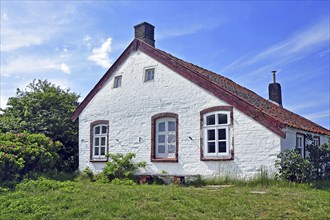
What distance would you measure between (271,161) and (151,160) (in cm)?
535

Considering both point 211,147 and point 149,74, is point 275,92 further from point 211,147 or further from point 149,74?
point 211,147

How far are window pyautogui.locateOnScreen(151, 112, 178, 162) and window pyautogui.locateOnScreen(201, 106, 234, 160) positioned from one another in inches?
55.1

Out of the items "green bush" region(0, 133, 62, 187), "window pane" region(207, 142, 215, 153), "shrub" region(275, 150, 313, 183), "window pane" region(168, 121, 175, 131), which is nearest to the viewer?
"shrub" region(275, 150, 313, 183)

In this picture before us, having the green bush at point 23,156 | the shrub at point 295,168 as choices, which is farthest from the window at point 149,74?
the shrub at point 295,168

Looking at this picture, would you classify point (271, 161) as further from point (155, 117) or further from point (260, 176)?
point (155, 117)

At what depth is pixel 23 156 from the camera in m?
13.0

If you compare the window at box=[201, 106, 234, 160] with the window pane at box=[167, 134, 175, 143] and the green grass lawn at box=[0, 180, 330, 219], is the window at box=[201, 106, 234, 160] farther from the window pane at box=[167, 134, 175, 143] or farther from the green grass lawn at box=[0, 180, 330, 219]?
the green grass lawn at box=[0, 180, 330, 219]

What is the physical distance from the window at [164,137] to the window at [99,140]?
307 cm

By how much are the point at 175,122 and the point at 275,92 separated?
976 cm

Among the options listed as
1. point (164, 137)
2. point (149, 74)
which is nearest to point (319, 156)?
point (164, 137)

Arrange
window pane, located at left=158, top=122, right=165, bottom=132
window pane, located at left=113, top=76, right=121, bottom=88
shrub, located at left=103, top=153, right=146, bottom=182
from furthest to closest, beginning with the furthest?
window pane, located at left=113, top=76, right=121, bottom=88, window pane, located at left=158, top=122, right=165, bottom=132, shrub, located at left=103, top=153, right=146, bottom=182

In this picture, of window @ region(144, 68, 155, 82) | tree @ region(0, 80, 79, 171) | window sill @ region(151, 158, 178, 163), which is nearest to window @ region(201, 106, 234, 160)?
window sill @ region(151, 158, 178, 163)

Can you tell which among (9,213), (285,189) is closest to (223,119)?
(285,189)

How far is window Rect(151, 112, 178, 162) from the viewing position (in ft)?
48.8
